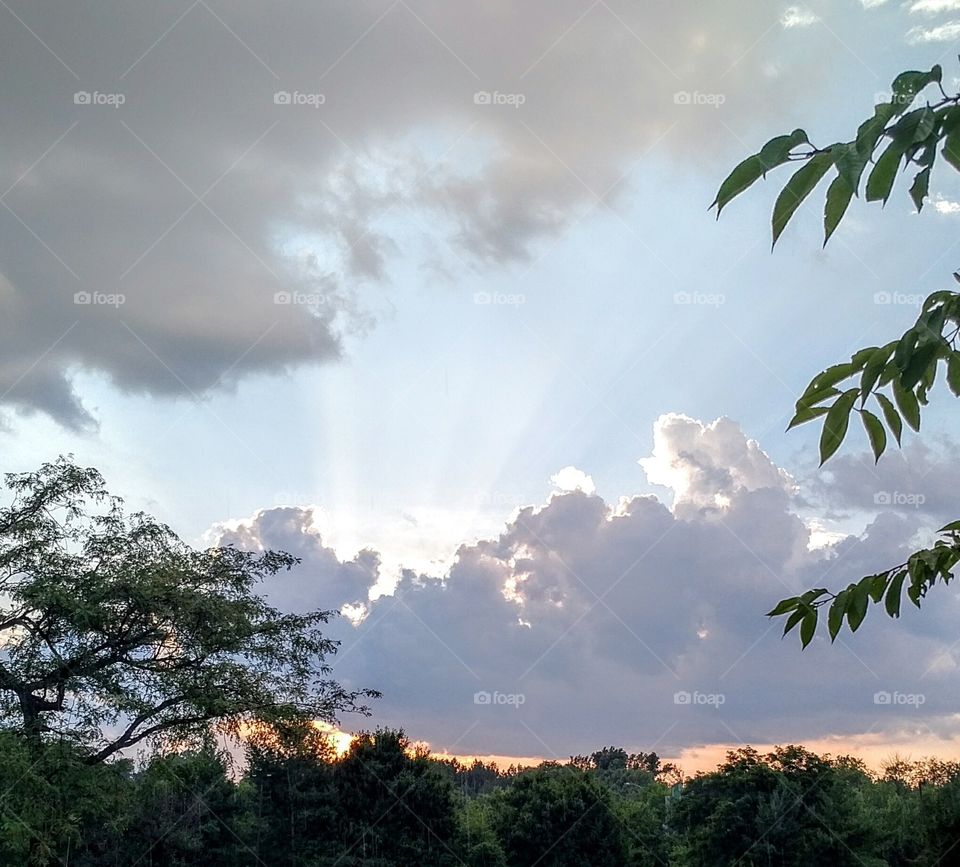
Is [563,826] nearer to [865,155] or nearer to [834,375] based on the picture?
[834,375]

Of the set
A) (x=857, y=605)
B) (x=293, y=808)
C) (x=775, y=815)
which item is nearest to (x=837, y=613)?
(x=857, y=605)

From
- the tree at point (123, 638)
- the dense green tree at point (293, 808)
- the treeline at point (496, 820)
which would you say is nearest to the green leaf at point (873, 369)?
the tree at point (123, 638)

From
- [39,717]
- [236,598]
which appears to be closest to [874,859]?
[236,598]

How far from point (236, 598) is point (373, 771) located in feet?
76.9

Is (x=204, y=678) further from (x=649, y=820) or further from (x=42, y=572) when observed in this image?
(x=649, y=820)

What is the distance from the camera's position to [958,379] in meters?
2.03

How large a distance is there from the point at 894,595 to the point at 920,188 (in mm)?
1023

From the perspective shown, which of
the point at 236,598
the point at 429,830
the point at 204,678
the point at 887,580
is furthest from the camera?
the point at 429,830

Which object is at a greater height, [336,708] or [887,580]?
[336,708]

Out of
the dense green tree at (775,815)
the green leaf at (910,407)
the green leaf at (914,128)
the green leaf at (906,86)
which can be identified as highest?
the green leaf at (906,86)

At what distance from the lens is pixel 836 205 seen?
1.43 m

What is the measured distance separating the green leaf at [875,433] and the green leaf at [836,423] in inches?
3.2

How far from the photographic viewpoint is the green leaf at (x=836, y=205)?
142cm

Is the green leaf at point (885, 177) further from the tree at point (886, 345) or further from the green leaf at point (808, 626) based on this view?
the green leaf at point (808, 626)
